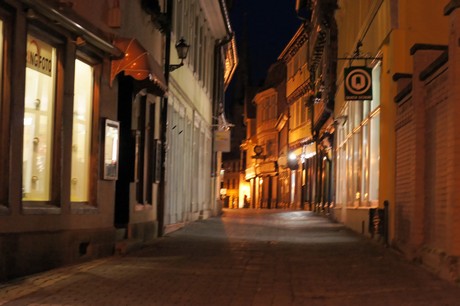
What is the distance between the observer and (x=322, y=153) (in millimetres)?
31562

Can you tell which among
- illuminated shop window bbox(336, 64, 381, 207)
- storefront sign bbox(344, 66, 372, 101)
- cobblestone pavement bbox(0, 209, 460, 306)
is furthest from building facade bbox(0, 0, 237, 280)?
illuminated shop window bbox(336, 64, 381, 207)

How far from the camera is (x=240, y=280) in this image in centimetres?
936

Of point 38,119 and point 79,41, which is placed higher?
point 79,41

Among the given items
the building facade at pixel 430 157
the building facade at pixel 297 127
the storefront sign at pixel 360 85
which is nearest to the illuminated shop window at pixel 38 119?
the building facade at pixel 430 157

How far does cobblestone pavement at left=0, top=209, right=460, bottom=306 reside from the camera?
7.69 meters

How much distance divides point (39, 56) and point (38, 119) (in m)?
0.89

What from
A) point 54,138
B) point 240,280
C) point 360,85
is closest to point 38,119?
point 54,138

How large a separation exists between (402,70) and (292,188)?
109 ft

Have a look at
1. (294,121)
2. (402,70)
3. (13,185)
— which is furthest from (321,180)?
(13,185)

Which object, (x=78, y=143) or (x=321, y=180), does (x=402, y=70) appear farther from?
(x=321, y=180)

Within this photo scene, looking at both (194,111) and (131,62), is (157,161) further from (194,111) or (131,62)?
(194,111)

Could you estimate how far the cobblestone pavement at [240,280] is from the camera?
7691 millimetres

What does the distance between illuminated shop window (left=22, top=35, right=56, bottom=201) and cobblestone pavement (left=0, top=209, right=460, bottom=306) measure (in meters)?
1.29

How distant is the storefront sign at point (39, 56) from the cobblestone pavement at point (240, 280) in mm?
2845
